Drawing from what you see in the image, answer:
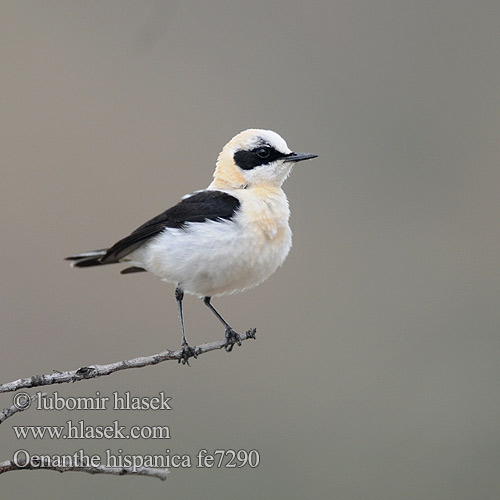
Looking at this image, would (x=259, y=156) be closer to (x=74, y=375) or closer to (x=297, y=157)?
(x=297, y=157)

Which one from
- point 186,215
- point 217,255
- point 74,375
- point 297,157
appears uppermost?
point 297,157

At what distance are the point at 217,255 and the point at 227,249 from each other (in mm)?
46

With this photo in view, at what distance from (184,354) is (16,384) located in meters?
1.13

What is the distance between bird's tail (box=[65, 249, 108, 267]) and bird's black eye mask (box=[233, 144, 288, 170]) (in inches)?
30.3

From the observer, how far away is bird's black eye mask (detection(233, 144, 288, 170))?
10.4 feet

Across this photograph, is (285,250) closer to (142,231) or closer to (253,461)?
(142,231)

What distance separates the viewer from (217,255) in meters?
2.78

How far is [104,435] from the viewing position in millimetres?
1918

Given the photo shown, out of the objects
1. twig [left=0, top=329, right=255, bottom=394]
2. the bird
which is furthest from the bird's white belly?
twig [left=0, top=329, right=255, bottom=394]

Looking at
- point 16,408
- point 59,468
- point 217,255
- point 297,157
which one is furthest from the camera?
point 297,157

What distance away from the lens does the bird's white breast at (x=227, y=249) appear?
9.04ft

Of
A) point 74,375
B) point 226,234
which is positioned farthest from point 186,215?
point 74,375

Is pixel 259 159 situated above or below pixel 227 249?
above

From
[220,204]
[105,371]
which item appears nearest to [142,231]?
[220,204]
